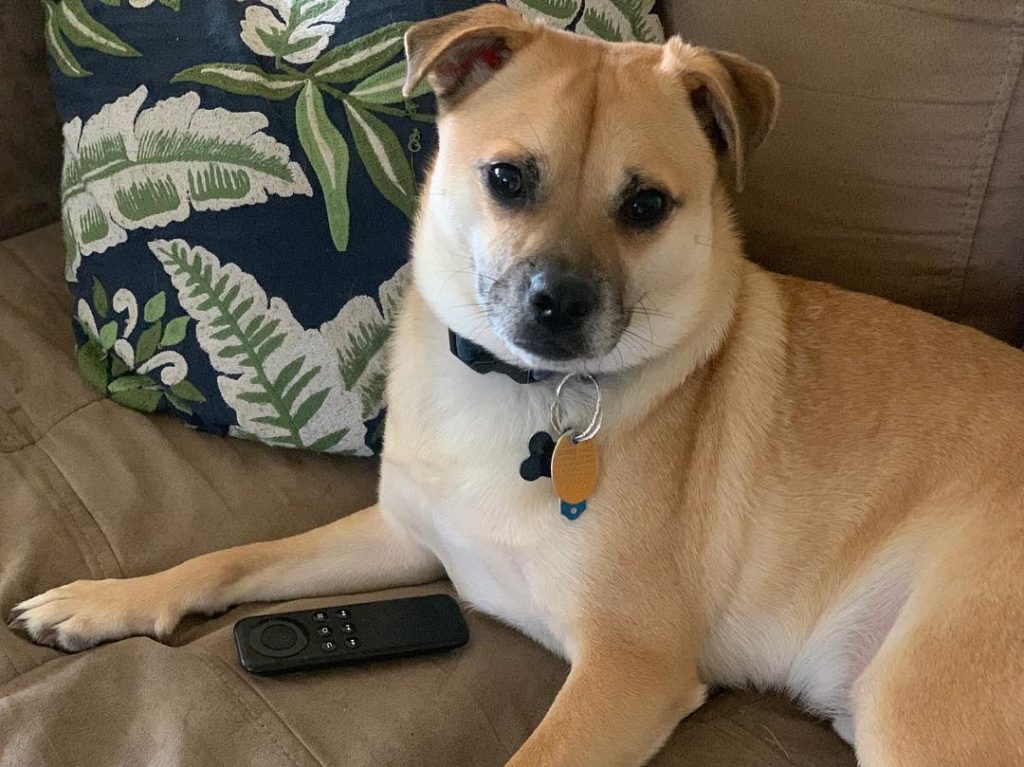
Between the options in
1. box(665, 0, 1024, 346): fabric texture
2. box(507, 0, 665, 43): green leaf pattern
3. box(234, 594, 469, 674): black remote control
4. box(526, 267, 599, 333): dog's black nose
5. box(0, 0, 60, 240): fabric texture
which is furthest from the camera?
box(0, 0, 60, 240): fabric texture

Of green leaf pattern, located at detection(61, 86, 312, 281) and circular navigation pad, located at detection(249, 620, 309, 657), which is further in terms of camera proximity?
green leaf pattern, located at detection(61, 86, 312, 281)

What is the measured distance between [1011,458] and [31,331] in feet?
4.95

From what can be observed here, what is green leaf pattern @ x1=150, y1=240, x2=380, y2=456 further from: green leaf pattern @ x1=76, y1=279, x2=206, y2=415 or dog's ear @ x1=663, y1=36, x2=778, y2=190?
dog's ear @ x1=663, y1=36, x2=778, y2=190

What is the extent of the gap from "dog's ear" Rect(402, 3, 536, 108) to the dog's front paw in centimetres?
75

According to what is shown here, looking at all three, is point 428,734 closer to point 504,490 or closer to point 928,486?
point 504,490

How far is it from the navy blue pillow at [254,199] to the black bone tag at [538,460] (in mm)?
382

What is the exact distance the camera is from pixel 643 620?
128 cm

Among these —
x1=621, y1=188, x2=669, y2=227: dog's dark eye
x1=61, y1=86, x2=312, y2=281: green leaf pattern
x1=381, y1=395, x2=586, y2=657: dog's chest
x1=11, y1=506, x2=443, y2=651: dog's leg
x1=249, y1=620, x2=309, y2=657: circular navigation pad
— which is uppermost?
x1=621, y1=188, x2=669, y2=227: dog's dark eye

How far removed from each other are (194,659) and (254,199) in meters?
0.68

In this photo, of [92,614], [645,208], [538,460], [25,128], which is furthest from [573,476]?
[25,128]

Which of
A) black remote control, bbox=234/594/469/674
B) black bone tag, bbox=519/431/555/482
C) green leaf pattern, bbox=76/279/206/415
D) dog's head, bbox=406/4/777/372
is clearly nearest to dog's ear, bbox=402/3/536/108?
dog's head, bbox=406/4/777/372

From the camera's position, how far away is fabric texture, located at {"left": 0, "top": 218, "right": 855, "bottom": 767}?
1.18 meters

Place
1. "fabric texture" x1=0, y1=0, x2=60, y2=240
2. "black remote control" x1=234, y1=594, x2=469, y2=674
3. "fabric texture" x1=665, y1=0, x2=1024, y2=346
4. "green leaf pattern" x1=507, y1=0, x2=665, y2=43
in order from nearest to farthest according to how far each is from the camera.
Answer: "black remote control" x1=234, y1=594, x2=469, y2=674, "fabric texture" x1=665, y1=0, x2=1024, y2=346, "green leaf pattern" x1=507, y1=0, x2=665, y2=43, "fabric texture" x1=0, y1=0, x2=60, y2=240

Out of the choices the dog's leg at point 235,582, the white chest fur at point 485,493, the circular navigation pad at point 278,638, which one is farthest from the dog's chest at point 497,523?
the circular navigation pad at point 278,638
